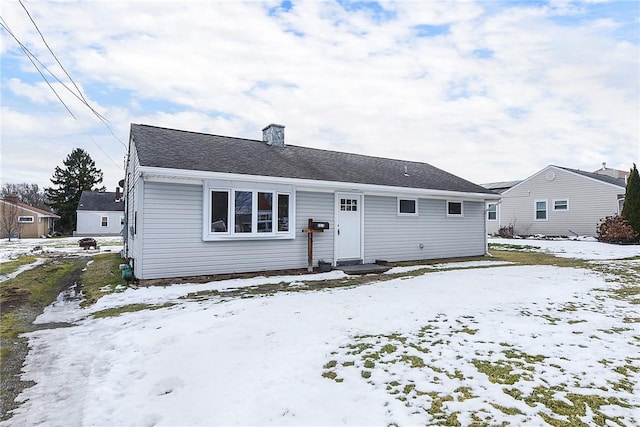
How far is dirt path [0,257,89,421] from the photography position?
310cm

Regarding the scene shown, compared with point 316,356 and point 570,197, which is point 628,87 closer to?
point 570,197

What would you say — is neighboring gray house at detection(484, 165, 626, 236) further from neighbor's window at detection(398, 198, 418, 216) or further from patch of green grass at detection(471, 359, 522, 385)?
patch of green grass at detection(471, 359, 522, 385)

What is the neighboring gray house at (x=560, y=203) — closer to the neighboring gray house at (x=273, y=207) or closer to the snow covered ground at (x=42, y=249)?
the neighboring gray house at (x=273, y=207)

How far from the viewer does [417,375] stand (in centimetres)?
330

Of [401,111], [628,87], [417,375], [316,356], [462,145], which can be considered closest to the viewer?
[417,375]

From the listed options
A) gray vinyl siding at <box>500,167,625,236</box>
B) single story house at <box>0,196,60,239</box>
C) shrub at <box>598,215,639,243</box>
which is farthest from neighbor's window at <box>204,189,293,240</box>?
single story house at <box>0,196,60,239</box>

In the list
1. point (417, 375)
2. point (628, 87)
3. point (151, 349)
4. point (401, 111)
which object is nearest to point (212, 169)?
point (151, 349)

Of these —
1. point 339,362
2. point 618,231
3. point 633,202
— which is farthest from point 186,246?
point 633,202

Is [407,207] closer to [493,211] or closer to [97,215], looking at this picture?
[493,211]

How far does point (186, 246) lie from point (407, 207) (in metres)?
7.38

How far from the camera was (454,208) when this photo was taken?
43.3 ft

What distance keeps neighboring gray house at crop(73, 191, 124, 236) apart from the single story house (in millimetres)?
3011

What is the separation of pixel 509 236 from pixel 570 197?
436 cm

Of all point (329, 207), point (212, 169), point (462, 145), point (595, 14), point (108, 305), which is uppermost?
point (595, 14)
